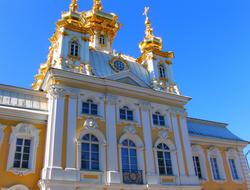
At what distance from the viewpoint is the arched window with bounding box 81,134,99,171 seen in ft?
56.3

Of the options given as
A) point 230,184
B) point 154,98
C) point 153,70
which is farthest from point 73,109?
point 230,184

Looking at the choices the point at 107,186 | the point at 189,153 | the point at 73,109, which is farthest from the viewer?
the point at 189,153

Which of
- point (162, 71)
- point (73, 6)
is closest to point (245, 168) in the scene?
point (162, 71)

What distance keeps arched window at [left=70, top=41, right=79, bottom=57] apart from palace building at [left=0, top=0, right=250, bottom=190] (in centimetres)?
8

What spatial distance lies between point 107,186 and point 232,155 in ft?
44.5

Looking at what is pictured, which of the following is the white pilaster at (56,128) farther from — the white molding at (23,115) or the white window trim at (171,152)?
the white window trim at (171,152)

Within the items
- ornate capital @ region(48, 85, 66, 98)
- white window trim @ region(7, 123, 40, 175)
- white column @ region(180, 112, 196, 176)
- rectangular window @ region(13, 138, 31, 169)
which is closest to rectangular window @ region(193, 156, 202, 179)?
white column @ region(180, 112, 196, 176)

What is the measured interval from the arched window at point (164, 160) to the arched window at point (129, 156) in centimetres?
193

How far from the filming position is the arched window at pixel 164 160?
Result: 19594mm

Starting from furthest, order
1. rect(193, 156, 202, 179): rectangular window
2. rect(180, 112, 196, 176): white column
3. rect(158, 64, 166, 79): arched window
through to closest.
A: rect(158, 64, 166, 79): arched window, rect(193, 156, 202, 179): rectangular window, rect(180, 112, 196, 176): white column

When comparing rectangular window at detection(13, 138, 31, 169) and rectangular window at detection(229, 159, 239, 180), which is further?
rectangular window at detection(229, 159, 239, 180)

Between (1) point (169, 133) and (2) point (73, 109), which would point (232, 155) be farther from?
(2) point (73, 109)

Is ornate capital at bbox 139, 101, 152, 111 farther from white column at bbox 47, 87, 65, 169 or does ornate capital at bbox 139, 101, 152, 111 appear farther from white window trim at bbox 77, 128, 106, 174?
white column at bbox 47, 87, 65, 169

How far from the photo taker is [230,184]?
23.3 metres
